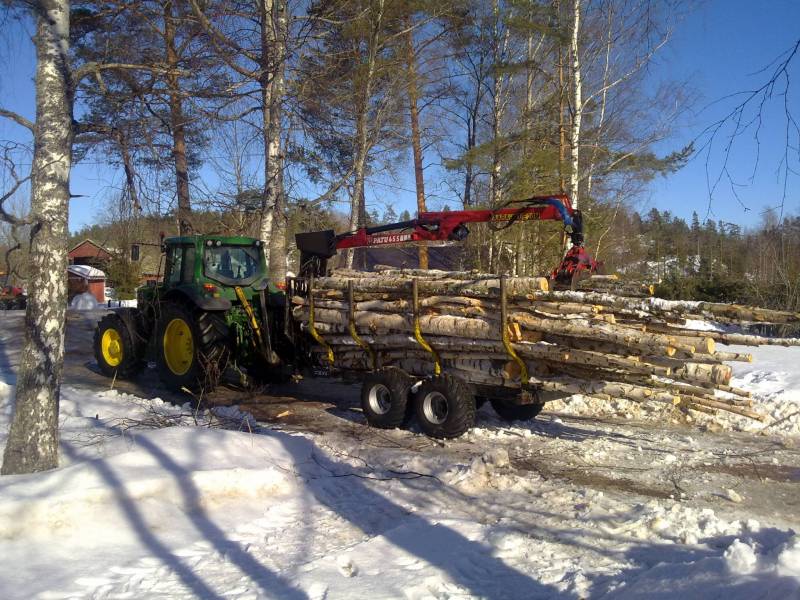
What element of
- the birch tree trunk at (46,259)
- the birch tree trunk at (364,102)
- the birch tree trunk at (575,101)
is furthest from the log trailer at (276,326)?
the birch tree trunk at (575,101)

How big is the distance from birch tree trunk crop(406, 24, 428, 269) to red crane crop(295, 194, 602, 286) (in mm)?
7437

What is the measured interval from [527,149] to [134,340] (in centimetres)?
1216

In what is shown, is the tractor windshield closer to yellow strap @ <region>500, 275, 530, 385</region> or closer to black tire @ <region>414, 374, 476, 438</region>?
black tire @ <region>414, 374, 476, 438</region>

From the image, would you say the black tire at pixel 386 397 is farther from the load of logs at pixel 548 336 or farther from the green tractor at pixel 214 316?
the green tractor at pixel 214 316

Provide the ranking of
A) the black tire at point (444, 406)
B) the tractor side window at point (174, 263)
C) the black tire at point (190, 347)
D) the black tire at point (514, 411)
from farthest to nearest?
the tractor side window at point (174, 263)
the black tire at point (190, 347)
the black tire at point (514, 411)
the black tire at point (444, 406)

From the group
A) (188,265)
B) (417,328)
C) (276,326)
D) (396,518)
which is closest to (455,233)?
(417,328)

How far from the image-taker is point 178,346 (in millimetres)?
10703

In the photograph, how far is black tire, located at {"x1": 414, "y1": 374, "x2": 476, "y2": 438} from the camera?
755 centimetres

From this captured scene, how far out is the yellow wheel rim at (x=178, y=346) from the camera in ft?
34.4

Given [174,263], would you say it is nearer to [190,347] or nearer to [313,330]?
[190,347]

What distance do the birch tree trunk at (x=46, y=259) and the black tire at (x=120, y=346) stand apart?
20.3 feet

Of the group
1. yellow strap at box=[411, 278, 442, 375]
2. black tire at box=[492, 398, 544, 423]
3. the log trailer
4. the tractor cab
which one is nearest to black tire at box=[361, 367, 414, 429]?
the log trailer

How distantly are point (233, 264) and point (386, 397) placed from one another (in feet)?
12.2

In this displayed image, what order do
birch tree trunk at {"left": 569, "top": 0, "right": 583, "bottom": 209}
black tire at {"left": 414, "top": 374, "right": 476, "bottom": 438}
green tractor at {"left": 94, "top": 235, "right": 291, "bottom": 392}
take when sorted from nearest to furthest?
1. black tire at {"left": 414, "top": 374, "right": 476, "bottom": 438}
2. green tractor at {"left": 94, "top": 235, "right": 291, "bottom": 392}
3. birch tree trunk at {"left": 569, "top": 0, "right": 583, "bottom": 209}
